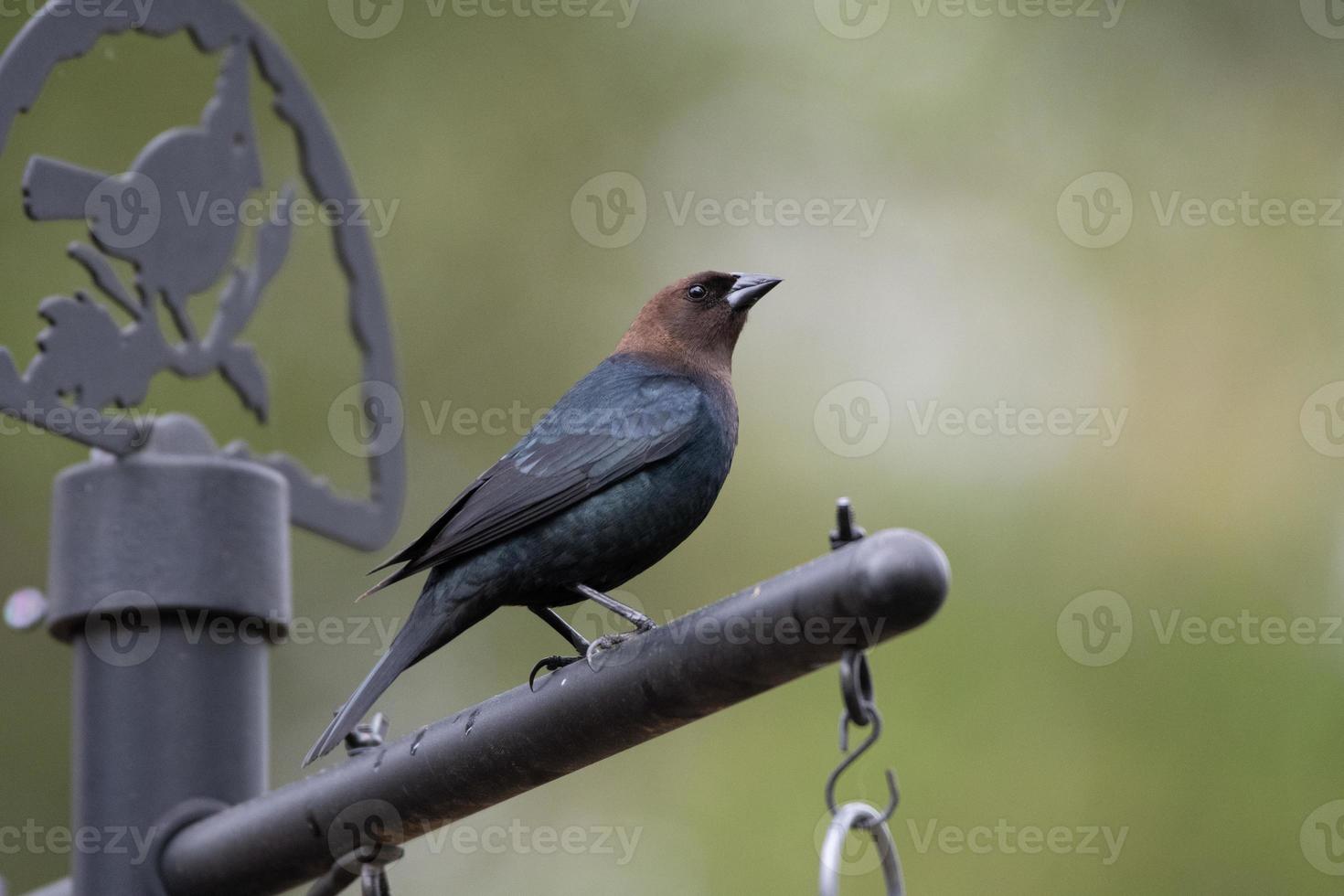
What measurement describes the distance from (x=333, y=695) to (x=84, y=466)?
17.2 ft

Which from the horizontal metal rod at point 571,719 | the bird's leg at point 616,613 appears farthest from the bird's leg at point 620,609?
the horizontal metal rod at point 571,719

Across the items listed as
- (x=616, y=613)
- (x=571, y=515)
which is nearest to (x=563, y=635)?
(x=571, y=515)

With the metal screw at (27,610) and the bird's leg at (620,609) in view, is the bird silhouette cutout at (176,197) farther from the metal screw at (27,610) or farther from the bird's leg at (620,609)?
the bird's leg at (620,609)

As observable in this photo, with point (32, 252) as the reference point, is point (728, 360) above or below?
below

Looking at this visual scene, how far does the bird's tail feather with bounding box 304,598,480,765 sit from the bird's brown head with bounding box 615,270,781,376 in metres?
1.01

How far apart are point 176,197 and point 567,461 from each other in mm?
1015

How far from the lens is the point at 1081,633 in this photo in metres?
7.39

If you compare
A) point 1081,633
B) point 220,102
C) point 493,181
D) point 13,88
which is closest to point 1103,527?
point 1081,633

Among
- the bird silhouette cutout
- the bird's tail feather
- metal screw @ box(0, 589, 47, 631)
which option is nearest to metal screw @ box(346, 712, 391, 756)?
the bird's tail feather

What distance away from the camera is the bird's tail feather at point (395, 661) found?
290cm

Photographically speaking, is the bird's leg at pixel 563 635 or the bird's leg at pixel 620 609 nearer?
the bird's leg at pixel 620 609

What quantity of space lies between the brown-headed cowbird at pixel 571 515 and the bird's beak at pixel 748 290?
Result: 0.59 metres

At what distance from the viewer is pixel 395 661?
3.19m

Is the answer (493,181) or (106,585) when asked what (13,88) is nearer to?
(106,585)
